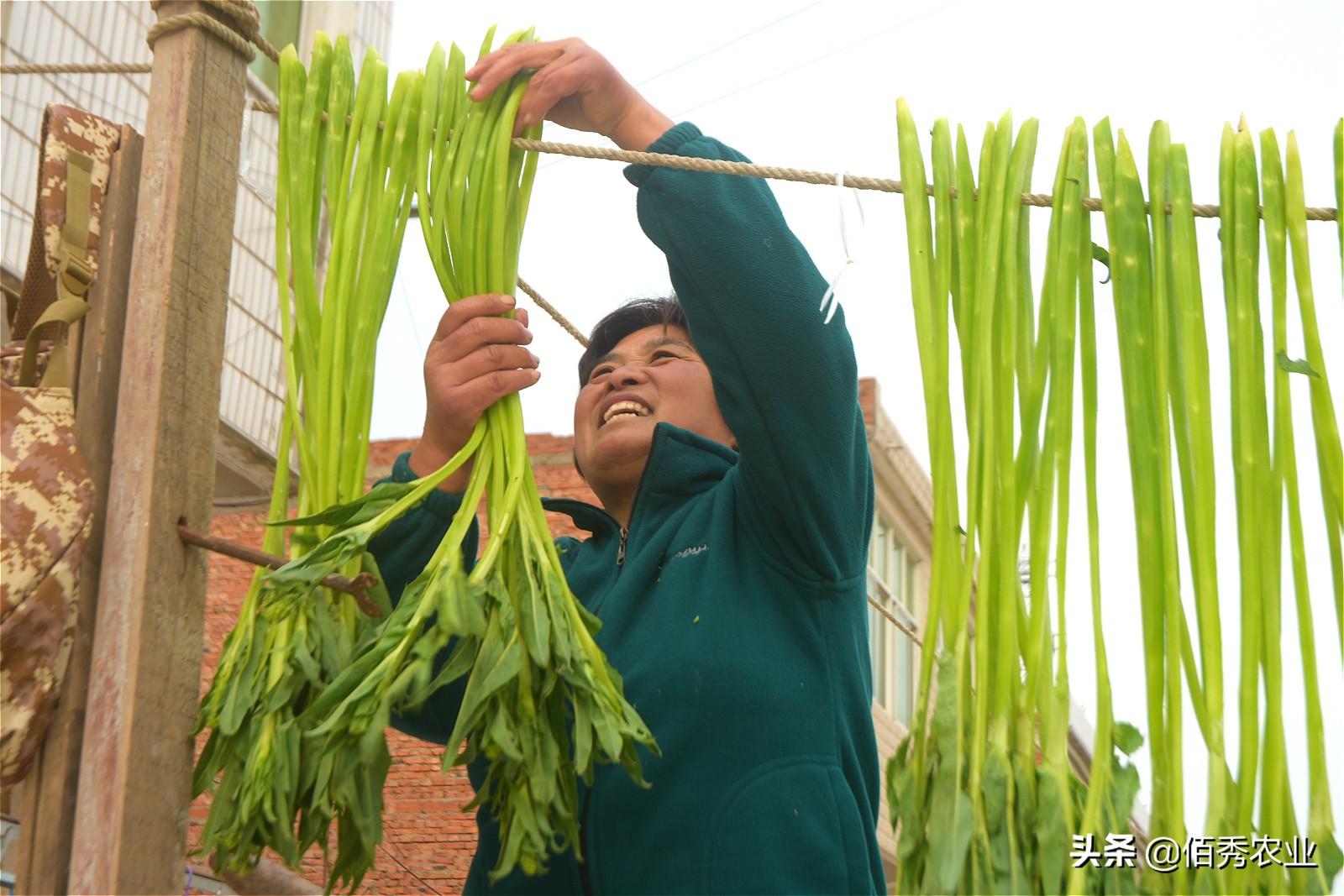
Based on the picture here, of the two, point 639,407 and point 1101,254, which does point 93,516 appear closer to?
point 639,407

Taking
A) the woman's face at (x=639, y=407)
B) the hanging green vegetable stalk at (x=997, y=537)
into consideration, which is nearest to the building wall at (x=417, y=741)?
the woman's face at (x=639, y=407)

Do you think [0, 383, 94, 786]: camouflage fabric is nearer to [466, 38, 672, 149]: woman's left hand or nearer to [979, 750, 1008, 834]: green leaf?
[466, 38, 672, 149]: woman's left hand

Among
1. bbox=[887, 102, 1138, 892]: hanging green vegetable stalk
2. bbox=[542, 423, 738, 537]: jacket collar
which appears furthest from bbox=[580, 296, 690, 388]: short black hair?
bbox=[887, 102, 1138, 892]: hanging green vegetable stalk

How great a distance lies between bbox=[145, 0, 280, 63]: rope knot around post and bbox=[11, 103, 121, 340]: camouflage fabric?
0.45 ft

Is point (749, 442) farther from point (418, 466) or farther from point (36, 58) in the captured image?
point (36, 58)

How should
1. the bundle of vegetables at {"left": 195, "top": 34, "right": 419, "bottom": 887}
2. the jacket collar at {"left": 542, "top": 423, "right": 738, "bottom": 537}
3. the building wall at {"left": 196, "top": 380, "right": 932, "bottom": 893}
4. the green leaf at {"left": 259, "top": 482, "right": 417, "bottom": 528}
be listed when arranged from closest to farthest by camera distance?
the bundle of vegetables at {"left": 195, "top": 34, "right": 419, "bottom": 887} → the green leaf at {"left": 259, "top": 482, "right": 417, "bottom": 528} → the jacket collar at {"left": 542, "top": 423, "right": 738, "bottom": 537} → the building wall at {"left": 196, "top": 380, "right": 932, "bottom": 893}

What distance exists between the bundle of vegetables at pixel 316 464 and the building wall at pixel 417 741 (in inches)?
145

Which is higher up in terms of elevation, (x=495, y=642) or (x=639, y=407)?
(x=639, y=407)

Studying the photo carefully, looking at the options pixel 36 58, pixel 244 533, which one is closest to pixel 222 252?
pixel 36 58

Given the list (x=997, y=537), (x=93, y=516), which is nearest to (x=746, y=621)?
(x=997, y=537)

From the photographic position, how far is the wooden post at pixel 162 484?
1647mm

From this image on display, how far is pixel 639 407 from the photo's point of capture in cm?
244

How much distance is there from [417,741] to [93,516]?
7.76 metres

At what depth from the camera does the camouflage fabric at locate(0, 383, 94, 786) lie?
5.43 feet
